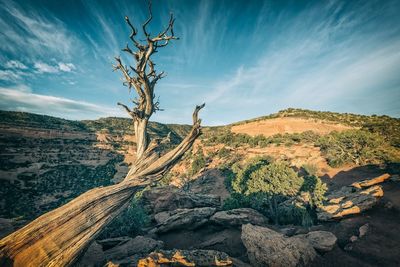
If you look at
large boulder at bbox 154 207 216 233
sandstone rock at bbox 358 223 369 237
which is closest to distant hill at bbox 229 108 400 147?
sandstone rock at bbox 358 223 369 237

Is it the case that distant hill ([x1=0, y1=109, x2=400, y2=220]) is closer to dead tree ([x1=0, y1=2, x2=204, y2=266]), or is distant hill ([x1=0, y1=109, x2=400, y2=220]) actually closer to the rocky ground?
the rocky ground

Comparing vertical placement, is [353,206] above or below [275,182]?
below

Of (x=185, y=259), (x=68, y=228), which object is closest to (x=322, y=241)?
(x=185, y=259)

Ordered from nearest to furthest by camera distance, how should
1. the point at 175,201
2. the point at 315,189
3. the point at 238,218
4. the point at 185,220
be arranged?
the point at 238,218
the point at 185,220
the point at 315,189
the point at 175,201

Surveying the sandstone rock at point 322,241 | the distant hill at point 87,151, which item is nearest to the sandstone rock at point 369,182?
the sandstone rock at point 322,241

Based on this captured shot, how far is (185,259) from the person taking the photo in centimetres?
661

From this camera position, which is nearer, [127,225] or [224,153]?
[127,225]

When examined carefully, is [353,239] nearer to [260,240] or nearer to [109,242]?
[260,240]

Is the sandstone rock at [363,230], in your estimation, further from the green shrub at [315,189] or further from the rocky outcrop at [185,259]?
the rocky outcrop at [185,259]

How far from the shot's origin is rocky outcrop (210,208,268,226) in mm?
14328

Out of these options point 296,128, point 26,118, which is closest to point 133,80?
point 296,128

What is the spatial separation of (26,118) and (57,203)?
4462 cm

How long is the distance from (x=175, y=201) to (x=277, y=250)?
12375mm

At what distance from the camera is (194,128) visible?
5.76 meters
